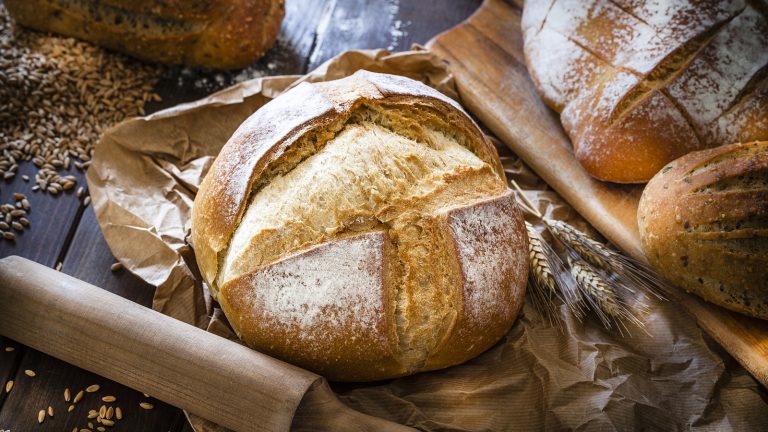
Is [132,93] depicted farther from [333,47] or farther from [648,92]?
[648,92]

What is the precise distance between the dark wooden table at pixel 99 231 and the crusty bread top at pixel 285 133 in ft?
1.47

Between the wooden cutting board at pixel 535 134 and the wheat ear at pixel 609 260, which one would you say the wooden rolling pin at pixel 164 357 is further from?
the wooden cutting board at pixel 535 134

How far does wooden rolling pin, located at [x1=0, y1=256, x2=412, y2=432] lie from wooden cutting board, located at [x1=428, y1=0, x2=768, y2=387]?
1104 mm

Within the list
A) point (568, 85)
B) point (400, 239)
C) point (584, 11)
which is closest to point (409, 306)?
point (400, 239)

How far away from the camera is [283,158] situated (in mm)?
1833

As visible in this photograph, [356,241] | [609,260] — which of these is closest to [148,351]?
[356,241]

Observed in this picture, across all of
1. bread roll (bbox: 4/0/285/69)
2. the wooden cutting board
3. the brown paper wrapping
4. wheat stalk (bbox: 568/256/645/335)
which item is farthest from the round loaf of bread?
bread roll (bbox: 4/0/285/69)

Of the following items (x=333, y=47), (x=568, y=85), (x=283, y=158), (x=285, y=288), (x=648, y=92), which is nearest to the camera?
(x=285, y=288)

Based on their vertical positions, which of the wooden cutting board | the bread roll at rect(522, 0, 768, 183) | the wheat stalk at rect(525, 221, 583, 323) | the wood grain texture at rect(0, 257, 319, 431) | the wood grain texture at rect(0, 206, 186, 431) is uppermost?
the bread roll at rect(522, 0, 768, 183)

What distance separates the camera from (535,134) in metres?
2.48

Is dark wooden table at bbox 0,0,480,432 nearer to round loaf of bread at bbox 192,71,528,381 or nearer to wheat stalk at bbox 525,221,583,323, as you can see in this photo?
round loaf of bread at bbox 192,71,528,381

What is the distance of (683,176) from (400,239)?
3.22 feet

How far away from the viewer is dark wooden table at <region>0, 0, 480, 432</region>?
1.86 meters

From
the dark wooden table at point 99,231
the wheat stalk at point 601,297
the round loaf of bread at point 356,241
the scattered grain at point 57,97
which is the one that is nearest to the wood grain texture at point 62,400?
the dark wooden table at point 99,231
